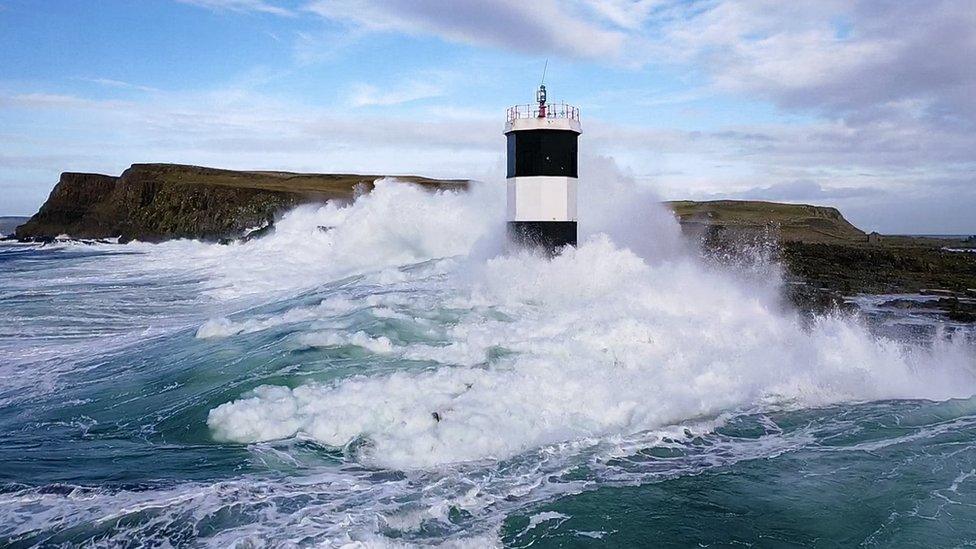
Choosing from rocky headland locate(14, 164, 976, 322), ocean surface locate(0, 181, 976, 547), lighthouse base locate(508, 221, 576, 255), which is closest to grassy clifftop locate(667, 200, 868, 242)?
rocky headland locate(14, 164, 976, 322)

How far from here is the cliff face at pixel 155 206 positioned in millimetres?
50469

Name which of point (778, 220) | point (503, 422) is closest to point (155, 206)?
point (778, 220)

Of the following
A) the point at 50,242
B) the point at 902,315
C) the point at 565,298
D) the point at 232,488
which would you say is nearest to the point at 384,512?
the point at 232,488

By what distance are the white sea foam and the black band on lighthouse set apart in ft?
4.61

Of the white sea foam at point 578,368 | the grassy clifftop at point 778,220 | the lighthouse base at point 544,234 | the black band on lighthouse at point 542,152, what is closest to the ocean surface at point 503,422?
the white sea foam at point 578,368

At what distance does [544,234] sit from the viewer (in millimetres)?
12289

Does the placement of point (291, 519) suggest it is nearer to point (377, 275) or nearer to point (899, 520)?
point (899, 520)

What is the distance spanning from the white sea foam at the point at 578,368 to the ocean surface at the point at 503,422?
31mm

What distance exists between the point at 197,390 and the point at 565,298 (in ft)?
17.4

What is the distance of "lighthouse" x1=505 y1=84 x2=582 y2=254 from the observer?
12125 mm

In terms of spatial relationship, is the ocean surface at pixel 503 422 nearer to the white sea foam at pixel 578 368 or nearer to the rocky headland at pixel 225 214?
the white sea foam at pixel 578 368

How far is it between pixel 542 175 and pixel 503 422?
6.71 m

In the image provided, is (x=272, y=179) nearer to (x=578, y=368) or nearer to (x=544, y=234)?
(x=544, y=234)

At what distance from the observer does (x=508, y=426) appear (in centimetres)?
615
